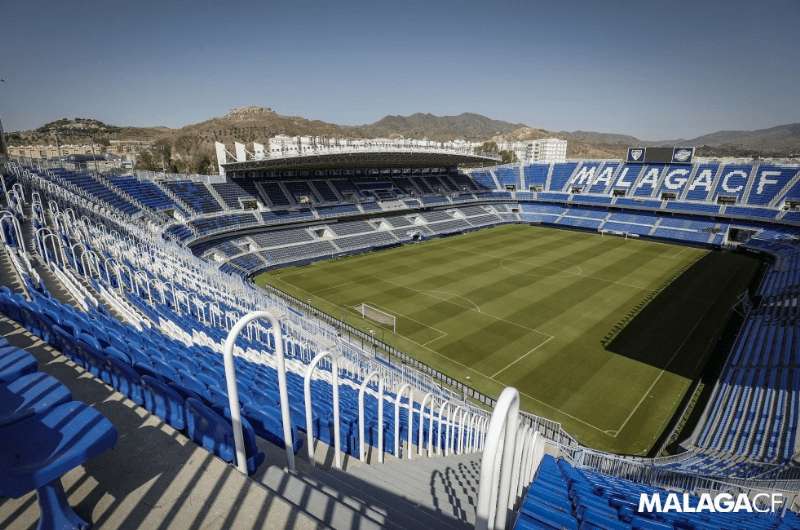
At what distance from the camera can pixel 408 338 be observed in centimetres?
2316

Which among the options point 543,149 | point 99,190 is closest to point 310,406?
point 99,190

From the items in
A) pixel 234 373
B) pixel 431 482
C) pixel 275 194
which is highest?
pixel 234 373

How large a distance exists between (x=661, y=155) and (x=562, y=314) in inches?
1656

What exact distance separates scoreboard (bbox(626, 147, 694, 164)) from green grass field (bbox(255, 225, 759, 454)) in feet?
52.1

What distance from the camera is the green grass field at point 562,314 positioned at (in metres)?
17.9

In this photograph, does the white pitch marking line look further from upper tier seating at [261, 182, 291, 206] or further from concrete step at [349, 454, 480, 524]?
upper tier seating at [261, 182, 291, 206]

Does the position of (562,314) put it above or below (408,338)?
above

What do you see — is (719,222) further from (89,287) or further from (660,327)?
(89,287)

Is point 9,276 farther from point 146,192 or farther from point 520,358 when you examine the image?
point 146,192

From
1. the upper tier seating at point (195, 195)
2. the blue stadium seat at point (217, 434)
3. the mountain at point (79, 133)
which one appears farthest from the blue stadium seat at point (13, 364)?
the mountain at point (79, 133)

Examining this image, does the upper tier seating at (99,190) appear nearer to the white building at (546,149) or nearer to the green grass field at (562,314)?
the green grass field at (562,314)

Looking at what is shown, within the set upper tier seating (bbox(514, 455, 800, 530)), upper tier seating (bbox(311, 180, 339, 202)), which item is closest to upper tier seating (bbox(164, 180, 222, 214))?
upper tier seating (bbox(311, 180, 339, 202))

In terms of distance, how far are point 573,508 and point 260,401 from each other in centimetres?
531

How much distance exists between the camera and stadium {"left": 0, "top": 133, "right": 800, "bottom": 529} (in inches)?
166
